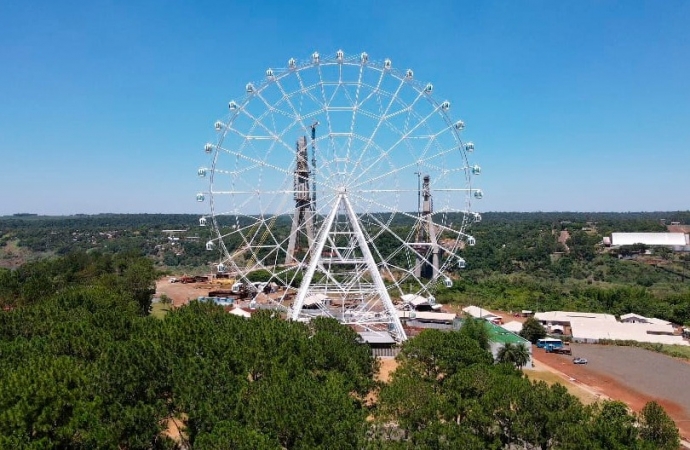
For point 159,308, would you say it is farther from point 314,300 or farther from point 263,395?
point 263,395

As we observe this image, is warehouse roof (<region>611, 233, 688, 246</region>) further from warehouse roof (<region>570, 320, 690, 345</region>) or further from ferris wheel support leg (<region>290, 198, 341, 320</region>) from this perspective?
ferris wheel support leg (<region>290, 198, 341, 320</region>)

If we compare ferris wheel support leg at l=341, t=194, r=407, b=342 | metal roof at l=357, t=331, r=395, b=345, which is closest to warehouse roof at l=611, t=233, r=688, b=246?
metal roof at l=357, t=331, r=395, b=345

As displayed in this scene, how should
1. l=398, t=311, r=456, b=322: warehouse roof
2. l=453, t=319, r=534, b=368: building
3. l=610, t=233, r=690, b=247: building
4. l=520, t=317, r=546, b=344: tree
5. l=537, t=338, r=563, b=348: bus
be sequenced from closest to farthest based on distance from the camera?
l=453, t=319, r=534, b=368: building → l=537, t=338, r=563, b=348: bus → l=520, t=317, r=546, b=344: tree → l=398, t=311, r=456, b=322: warehouse roof → l=610, t=233, r=690, b=247: building

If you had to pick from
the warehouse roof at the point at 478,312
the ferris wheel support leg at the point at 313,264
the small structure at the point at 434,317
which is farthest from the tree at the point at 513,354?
the warehouse roof at the point at 478,312

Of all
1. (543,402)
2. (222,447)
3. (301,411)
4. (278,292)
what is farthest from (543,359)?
(278,292)

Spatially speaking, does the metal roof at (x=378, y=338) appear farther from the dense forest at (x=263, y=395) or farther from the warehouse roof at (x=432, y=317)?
the warehouse roof at (x=432, y=317)

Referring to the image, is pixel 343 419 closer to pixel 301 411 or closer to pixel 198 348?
pixel 301 411
